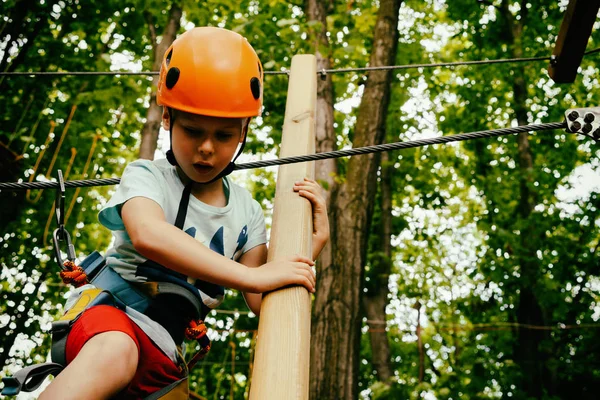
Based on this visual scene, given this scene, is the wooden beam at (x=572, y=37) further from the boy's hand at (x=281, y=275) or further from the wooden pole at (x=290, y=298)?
the boy's hand at (x=281, y=275)

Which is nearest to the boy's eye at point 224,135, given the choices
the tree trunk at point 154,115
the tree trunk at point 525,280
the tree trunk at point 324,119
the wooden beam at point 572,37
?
the wooden beam at point 572,37

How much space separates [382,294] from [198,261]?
10474 mm

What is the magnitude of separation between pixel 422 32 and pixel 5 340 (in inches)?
391

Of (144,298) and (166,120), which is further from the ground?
(166,120)

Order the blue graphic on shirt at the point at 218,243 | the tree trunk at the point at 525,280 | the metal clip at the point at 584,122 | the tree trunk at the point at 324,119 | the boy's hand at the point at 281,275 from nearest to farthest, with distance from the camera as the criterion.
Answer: the boy's hand at the point at 281,275 → the blue graphic on shirt at the point at 218,243 → the metal clip at the point at 584,122 → the tree trunk at the point at 324,119 → the tree trunk at the point at 525,280

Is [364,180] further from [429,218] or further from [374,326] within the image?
[429,218]

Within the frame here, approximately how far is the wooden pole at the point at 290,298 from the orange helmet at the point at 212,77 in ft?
0.81

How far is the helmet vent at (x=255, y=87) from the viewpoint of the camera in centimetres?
181

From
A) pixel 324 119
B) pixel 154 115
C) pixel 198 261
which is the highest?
pixel 154 115

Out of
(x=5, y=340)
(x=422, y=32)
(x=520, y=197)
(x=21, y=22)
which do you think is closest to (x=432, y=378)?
(x=520, y=197)

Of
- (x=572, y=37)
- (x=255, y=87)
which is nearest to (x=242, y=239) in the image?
(x=255, y=87)

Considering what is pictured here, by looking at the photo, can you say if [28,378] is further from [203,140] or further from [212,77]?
[212,77]

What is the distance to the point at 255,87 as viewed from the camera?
1.83m

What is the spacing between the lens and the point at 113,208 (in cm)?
176
